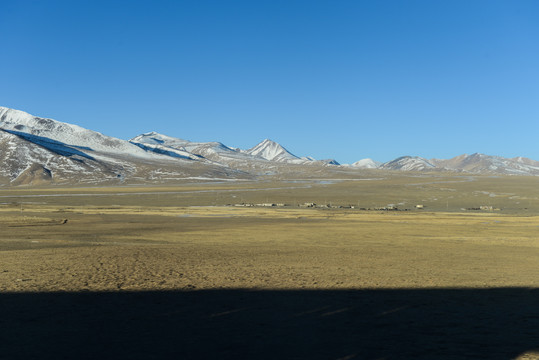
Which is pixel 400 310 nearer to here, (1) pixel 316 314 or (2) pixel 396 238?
(1) pixel 316 314

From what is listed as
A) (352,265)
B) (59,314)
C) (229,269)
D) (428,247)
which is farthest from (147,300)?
(428,247)

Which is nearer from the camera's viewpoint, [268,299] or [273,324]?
[273,324]

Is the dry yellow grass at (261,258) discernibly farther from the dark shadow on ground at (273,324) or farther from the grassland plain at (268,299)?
the dark shadow on ground at (273,324)

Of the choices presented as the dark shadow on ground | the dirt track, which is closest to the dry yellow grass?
the dirt track

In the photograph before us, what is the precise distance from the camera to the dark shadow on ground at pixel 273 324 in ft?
31.8

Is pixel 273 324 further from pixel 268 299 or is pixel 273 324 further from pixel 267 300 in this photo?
pixel 268 299

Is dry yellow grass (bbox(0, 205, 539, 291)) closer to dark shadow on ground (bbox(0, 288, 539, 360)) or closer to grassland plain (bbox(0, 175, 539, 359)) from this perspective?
grassland plain (bbox(0, 175, 539, 359))

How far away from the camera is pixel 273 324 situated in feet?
38.2

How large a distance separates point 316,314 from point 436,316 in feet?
9.77

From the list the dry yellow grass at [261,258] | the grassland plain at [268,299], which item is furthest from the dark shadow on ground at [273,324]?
the dry yellow grass at [261,258]

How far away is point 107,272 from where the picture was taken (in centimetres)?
1842

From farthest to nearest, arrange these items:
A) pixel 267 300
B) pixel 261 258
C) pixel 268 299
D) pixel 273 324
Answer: pixel 261 258
pixel 268 299
pixel 267 300
pixel 273 324

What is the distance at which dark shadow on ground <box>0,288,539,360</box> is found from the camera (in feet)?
31.8

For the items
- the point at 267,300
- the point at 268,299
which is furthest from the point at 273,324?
the point at 268,299
